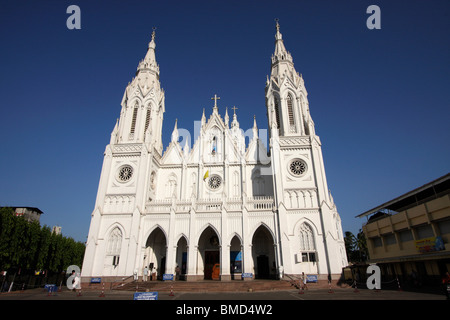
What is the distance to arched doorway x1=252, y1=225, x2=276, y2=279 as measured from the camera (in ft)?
91.4

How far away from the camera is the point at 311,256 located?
25.3 m

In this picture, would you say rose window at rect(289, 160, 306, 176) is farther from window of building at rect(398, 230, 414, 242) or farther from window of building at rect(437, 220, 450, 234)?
window of building at rect(437, 220, 450, 234)

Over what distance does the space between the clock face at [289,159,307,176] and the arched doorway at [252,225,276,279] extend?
7.20 meters

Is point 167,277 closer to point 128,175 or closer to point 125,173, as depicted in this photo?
point 128,175

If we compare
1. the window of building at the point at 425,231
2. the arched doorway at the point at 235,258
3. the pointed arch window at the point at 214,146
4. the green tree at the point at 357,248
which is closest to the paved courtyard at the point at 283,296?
the window of building at the point at 425,231

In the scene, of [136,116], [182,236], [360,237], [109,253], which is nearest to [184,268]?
[182,236]

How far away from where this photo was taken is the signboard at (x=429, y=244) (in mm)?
18959

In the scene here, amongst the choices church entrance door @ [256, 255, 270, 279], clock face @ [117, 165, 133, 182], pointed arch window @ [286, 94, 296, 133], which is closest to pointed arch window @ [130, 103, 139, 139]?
clock face @ [117, 165, 133, 182]

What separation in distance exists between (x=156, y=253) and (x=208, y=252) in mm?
6146

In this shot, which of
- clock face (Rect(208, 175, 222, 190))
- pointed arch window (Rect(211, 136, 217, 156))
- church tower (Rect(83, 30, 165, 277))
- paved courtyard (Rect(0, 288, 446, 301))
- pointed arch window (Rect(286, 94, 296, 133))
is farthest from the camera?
pointed arch window (Rect(211, 136, 217, 156))

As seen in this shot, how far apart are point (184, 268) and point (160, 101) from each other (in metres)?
22.3

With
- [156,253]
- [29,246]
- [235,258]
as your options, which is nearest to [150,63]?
[156,253]

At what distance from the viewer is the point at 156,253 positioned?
29641 mm
